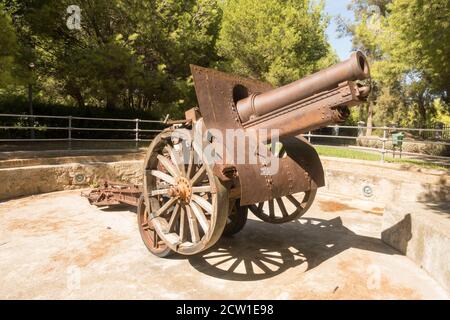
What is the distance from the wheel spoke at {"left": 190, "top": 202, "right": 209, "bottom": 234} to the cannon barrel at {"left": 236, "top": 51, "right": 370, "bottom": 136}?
1084 millimetres

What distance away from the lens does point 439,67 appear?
34.1 feet

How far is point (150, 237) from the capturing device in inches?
184

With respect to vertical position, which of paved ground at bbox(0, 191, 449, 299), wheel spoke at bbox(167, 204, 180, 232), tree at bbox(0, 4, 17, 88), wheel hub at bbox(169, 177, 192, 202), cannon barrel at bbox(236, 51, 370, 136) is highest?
tree at bbox(0, 4, 17, 88)

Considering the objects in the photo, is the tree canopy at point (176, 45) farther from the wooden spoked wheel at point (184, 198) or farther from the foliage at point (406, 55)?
Result: the wooden spoked wheel at point (184, 198)

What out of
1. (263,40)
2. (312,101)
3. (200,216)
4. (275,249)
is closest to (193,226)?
(200,216)

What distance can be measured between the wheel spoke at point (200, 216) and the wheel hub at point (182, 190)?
138 mm

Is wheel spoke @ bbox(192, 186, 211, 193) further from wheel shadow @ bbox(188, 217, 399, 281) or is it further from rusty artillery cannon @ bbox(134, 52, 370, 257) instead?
wheel shadow @ bbox(188, 217, 399, 281)

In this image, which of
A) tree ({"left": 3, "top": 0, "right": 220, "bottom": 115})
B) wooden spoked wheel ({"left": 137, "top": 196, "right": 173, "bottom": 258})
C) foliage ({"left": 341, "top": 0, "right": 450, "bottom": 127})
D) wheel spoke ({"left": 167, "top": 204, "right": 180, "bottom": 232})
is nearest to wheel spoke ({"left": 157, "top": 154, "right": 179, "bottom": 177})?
wheel spoke ({"left": 167, "top": 204, "right": 180, "bottom": 232})

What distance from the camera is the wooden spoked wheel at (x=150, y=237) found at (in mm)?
4387

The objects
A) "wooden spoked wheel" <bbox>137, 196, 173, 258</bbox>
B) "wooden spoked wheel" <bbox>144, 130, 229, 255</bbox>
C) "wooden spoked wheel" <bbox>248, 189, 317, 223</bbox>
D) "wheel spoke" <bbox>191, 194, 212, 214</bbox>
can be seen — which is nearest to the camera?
"wooden spoked wheel" <bbox>144, 130, 229, 255</bbox>

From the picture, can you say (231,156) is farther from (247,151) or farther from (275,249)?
(275,249)

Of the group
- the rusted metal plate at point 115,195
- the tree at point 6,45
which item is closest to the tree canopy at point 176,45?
the tree at point 6,45

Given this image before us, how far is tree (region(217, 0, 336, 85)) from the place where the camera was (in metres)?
17.6

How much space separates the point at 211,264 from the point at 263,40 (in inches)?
610
